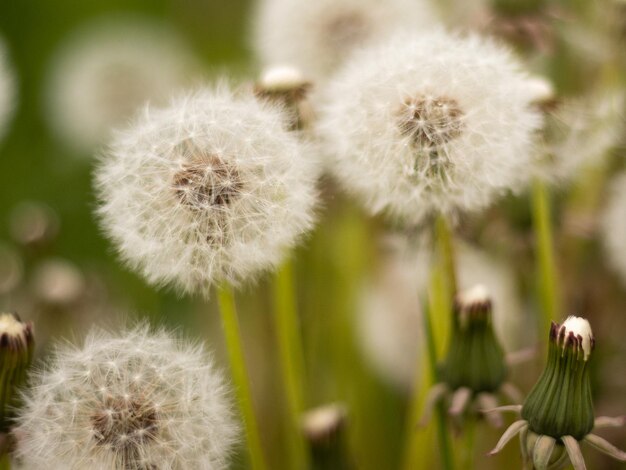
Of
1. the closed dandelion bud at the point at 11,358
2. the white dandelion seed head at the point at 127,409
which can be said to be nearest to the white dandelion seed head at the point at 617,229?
the white dandelion seed head at the point at 127,409

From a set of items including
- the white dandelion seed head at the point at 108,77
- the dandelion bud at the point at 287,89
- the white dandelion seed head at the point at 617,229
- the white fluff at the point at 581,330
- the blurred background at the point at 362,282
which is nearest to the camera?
the white fluff at the point at 581,330

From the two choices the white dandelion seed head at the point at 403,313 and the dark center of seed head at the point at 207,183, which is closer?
the dark center of seed head at the point at 207,183

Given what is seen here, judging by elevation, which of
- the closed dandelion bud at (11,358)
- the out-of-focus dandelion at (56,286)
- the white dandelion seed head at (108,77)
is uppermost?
the white dandelion seed head at (108,77)

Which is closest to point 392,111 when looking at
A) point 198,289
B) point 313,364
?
point 198,289

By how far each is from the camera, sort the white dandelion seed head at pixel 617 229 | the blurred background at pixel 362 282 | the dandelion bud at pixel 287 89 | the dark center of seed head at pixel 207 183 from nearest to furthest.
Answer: the dark center of seed head at pixel 207 183 < the dandelion bud at pixel 287 89 < the white dandelion seed head at pixel 617 229 < the blurred background at pixel 362 282

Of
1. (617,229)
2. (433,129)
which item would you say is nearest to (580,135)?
(617,229)

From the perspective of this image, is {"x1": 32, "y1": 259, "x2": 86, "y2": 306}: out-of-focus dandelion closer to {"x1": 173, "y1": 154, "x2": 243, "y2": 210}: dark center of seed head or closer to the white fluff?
{"x1": 173, "y1": 154, "x2": 243, "y2": 210}: dark center of seed head

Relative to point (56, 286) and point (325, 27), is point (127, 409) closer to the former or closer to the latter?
point (56, 286)

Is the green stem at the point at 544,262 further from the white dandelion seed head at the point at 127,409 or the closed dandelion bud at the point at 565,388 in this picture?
the white dandelion seed head at the point at 127,409

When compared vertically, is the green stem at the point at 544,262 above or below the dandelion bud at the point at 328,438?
above

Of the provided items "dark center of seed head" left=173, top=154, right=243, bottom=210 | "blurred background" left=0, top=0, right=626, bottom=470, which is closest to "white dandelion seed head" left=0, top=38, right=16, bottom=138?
"blurred background" left=0, top=0, right=626, bottom=470
